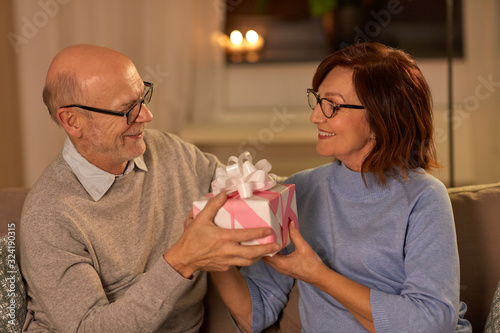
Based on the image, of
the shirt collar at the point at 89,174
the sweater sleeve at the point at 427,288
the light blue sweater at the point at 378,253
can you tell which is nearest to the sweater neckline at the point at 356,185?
the light blue sweater at the point at 378,253

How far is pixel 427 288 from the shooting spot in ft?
4.41

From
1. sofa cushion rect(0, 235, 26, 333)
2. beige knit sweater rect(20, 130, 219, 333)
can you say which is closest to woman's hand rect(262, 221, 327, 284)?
beige knit sweater rect(20, 130, 219, 333)

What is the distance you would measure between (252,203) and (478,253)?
0.88m

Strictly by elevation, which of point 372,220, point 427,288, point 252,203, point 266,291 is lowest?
point 266,291

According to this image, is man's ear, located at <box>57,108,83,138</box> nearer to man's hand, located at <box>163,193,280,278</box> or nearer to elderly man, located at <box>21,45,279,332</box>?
elderly man, located at <box>21,45,279,332</box>

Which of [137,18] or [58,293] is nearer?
[58,293]

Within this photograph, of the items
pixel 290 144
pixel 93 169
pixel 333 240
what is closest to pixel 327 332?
pixel 333 240

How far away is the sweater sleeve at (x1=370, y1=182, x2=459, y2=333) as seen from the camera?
4.38 ft

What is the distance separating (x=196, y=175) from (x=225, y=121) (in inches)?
72.0

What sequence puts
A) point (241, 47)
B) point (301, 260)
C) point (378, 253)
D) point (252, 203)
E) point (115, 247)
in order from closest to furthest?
point (252, 203), point (301, 260), point (378, 253), point (115, 247), point (241, 47)

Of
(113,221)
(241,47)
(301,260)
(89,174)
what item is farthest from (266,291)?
(241,47)

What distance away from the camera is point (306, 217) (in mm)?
1646

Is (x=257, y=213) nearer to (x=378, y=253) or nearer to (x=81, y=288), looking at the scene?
(x=378, y=253)

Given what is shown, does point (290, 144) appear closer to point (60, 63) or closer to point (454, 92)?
point (454, 92)
